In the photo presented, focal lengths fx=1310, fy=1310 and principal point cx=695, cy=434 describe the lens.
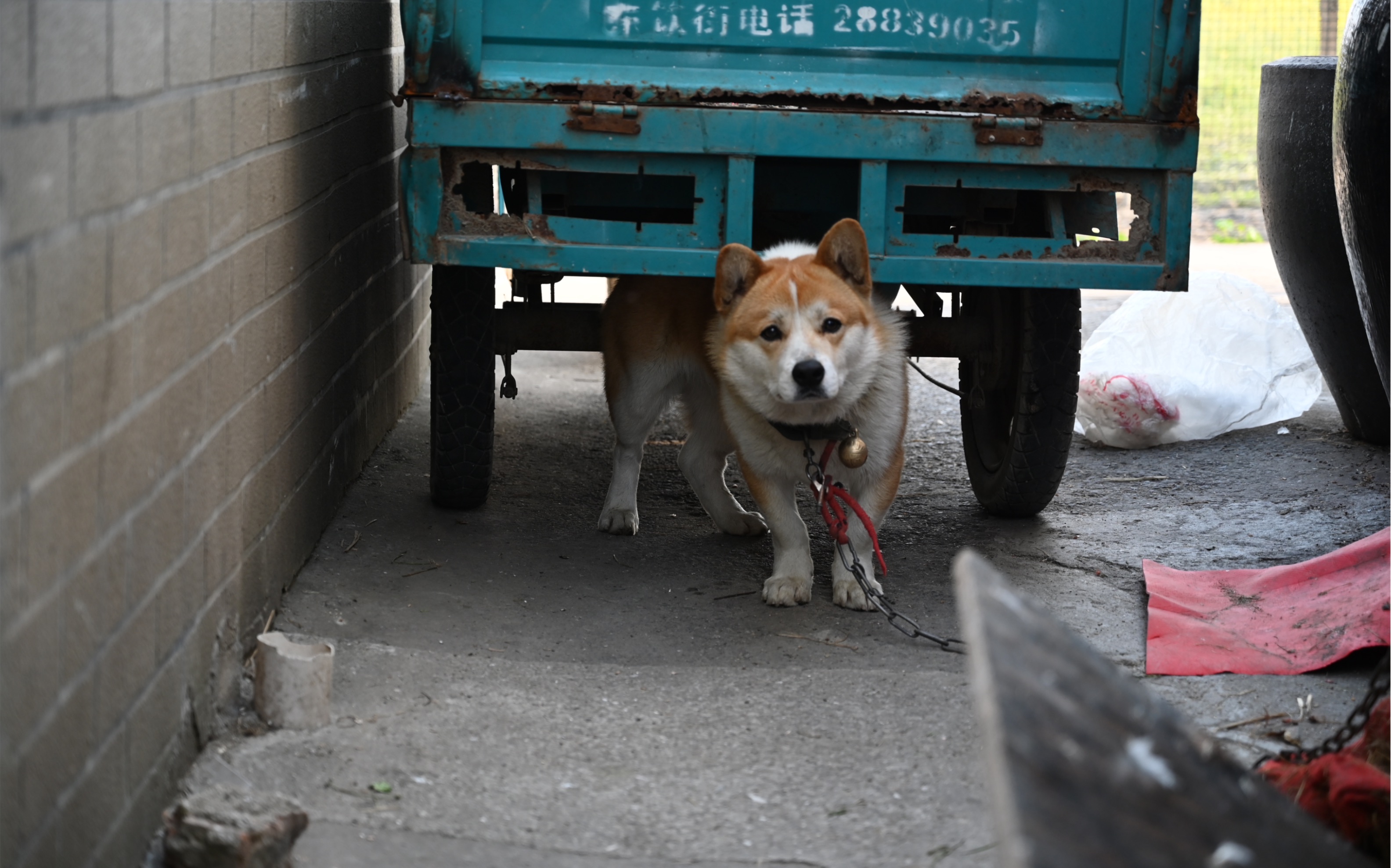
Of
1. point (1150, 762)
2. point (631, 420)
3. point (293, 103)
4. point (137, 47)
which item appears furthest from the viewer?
point (631, 420)

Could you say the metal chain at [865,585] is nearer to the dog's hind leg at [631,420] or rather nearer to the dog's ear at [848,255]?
the dog's ear at [848,255]

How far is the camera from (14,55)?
1.58 m

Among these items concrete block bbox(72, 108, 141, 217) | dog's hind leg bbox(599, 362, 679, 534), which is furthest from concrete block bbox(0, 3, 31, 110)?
dog's hind leg bbox(599, 362, 679, 534)

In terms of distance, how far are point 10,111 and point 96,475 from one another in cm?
60

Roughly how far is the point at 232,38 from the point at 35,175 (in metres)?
1.16

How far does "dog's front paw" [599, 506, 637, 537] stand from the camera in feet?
14.5

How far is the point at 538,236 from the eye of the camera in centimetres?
344

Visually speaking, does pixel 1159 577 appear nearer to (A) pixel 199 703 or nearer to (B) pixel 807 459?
(B) pixel 807 459

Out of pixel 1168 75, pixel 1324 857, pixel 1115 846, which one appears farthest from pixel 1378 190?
pixel 1115 846

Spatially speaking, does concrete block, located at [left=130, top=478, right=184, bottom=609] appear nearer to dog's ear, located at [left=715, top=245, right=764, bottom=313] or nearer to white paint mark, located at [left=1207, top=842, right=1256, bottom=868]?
dog's ear, located at [left=715, top=245, right=764, bottom=313]

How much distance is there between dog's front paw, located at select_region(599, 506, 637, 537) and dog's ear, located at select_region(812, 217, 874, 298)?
3.96ft

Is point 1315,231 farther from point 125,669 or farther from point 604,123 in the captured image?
point 125,669

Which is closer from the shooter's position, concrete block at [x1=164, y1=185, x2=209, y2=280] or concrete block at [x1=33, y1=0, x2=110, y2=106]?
concrete block at [x1=33, y1=0, x2=110, y2=106]

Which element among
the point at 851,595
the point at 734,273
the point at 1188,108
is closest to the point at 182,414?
the point at 734,273
